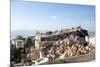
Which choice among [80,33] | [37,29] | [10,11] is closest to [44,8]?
[37,29]

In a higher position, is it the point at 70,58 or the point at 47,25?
the point at 47,25

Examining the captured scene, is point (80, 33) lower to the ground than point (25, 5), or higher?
lower

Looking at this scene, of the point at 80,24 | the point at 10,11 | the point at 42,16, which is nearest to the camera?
the point at 10,11

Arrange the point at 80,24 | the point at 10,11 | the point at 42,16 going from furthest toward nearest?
the point at 80,24
the point at 42,16
the point at 10,11

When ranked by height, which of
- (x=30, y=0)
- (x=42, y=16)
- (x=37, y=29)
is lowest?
(x=37, y=29)
